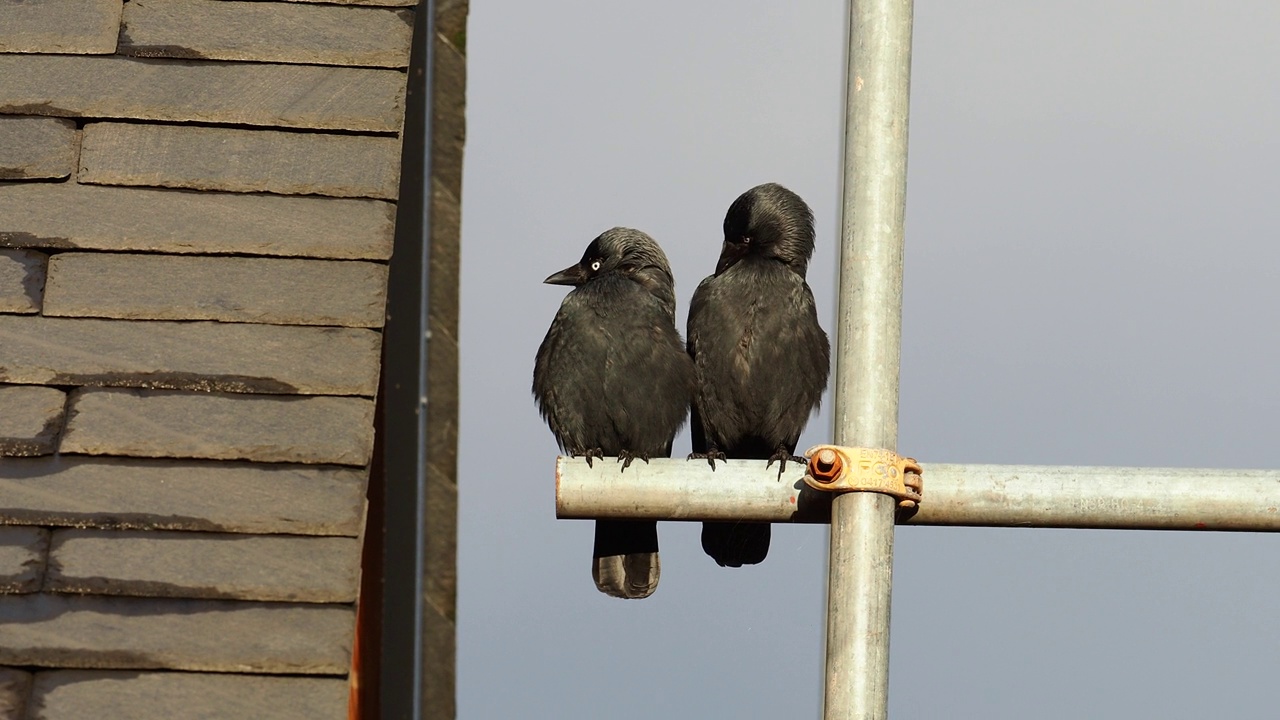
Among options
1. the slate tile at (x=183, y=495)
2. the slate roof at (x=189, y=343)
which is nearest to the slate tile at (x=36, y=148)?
the slate roof at (x=189, y=343)

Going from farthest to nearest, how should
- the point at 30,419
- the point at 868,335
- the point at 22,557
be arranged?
the point at 868,335, the point at 30,419, the point at 22,557

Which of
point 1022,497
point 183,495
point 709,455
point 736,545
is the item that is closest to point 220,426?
point 183,495

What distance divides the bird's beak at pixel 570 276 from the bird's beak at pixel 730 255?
481mm

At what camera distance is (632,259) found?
585cm

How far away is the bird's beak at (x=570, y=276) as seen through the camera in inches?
234

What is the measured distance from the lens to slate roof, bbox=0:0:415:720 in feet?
7.47

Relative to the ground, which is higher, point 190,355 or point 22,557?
point 190,355

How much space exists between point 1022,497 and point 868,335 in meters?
0.46

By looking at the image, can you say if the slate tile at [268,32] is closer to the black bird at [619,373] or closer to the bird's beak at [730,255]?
the black bird at [619,373]

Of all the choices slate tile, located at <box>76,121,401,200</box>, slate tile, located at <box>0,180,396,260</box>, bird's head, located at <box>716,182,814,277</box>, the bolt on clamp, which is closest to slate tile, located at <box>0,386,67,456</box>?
slate tile, located at <box>0,180,396,260</box>

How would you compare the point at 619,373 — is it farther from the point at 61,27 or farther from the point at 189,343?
the point at 189,343

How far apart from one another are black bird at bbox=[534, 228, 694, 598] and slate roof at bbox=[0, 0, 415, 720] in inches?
110

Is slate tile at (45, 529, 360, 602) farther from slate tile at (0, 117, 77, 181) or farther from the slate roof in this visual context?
slate tile at (0, 117, 77, 181)

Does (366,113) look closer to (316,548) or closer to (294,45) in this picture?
(294,45)
